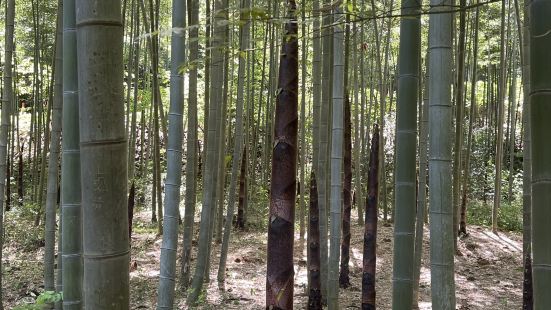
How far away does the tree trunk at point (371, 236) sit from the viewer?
185 inches

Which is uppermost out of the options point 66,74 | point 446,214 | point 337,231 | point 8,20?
point 8,20

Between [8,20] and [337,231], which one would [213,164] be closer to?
[337,231]

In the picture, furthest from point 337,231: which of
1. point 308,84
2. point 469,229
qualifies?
point 308,84

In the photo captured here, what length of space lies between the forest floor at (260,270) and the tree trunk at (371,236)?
97 centimetres

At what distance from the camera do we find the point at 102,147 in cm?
115

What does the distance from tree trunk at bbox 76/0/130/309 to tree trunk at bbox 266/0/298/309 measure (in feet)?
2.44

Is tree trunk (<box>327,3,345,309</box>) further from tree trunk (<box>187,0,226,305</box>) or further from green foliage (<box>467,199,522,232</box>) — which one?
green foliage (<box>467,199,522,232</box>)

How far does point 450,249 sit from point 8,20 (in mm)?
4473

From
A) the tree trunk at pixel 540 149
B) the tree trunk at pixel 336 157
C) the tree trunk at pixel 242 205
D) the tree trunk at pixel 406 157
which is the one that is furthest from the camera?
the tree trunk at pixel 242 205

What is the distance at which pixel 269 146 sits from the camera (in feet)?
34.7

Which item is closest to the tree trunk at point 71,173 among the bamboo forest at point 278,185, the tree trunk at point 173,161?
the bamboo forest at point 278,185

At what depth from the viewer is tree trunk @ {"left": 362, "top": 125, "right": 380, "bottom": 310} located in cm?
470

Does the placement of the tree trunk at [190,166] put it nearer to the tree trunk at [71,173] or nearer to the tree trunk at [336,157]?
the tree trunk at [336,157]

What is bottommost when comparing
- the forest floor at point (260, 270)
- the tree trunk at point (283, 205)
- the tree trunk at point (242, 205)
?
the forest floor at point (260, 270)
